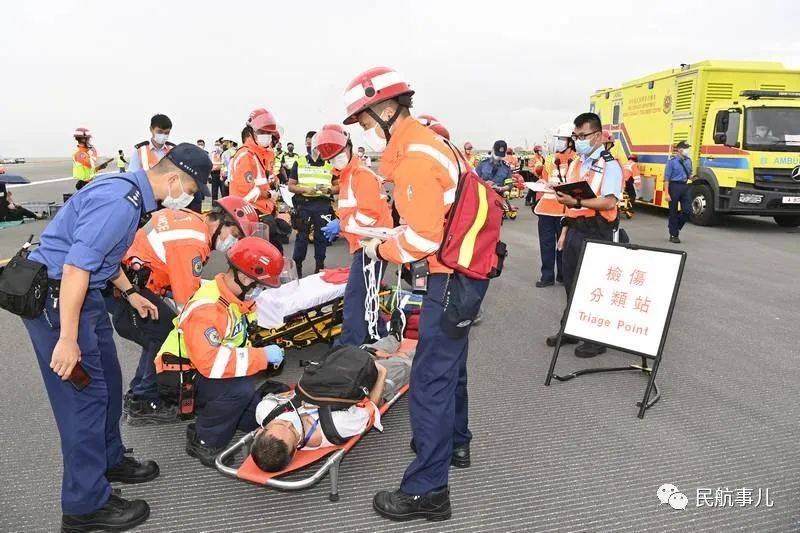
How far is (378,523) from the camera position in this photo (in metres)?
2.73

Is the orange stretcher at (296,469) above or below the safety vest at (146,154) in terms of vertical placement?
below

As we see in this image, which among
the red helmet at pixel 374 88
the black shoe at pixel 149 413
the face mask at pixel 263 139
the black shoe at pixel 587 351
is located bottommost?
the black shoe at pixel 149 413

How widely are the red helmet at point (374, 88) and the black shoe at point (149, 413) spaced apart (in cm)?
243

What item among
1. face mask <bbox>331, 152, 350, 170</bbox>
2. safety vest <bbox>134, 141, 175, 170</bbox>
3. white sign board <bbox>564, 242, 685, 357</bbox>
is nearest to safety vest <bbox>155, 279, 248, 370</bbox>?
face mask <bbox>331, 152, 350, 170</bbox>

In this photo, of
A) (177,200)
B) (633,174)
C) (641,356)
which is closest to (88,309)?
(177,200)

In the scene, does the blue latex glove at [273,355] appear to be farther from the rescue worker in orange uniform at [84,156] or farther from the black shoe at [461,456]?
the rescue worker in orange uniform at [84,156]

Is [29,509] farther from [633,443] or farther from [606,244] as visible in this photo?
[606,244]

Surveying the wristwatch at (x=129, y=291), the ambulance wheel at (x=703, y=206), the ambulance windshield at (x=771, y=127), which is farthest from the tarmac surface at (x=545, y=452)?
the ambulance wheel at (x=703, y=206)

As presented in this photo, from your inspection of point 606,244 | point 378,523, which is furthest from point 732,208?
point 378,523

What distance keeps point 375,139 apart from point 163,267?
174cm

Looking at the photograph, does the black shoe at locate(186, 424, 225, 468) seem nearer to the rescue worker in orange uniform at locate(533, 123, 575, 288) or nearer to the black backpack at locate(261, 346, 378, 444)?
the black backpack at locate(261, 346, 378, 444)

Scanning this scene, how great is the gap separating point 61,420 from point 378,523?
1.57 metres

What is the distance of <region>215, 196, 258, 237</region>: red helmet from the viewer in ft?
12.3

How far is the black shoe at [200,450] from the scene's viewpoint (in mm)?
3178
